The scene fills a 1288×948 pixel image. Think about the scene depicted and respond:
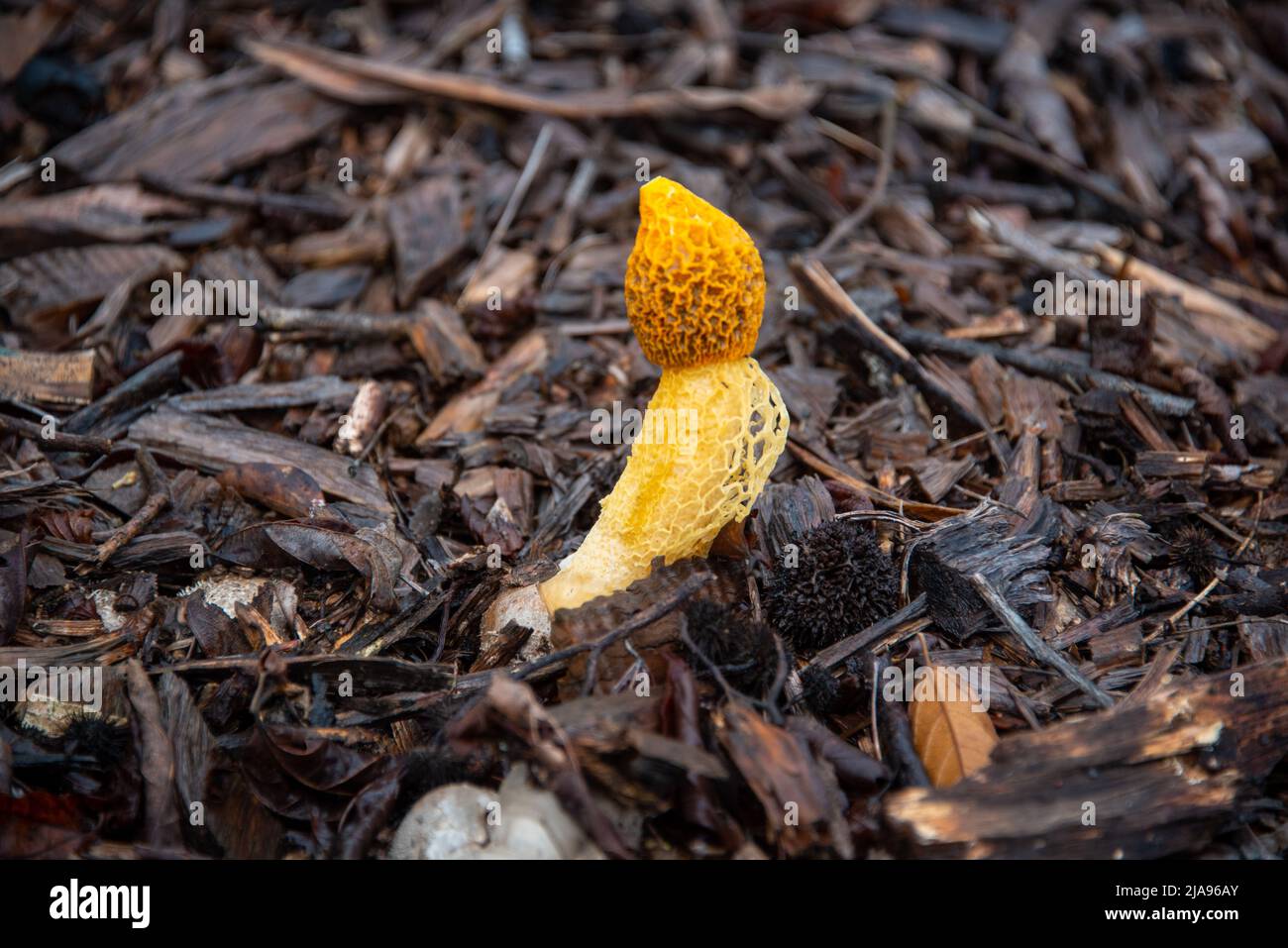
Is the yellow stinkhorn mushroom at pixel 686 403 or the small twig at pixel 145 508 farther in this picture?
the small twig at pixel 145 508

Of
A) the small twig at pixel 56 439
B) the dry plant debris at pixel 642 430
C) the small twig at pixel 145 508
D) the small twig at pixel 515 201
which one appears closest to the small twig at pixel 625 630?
the dry plant debris at pixel 642 430

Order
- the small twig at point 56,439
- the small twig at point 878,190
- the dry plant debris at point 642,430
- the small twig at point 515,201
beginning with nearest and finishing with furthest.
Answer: the dry plant debris at point 642,430 → the small twig at point 56,439 → the small twig at point 515,201 → the small twig at point 878,190

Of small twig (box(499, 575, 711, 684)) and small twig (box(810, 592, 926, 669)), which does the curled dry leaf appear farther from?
small twig (box(499, 575, 711, 684))

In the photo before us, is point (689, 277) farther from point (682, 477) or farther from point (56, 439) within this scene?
point (56, 439)

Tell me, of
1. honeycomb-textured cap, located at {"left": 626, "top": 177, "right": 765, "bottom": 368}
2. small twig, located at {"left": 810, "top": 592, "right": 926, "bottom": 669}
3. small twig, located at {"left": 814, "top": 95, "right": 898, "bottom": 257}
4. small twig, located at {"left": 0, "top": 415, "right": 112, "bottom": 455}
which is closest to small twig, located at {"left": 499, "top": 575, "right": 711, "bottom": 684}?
small twig, located at {"left": 810, "top": 592, "right": 926, "bottom": 669}

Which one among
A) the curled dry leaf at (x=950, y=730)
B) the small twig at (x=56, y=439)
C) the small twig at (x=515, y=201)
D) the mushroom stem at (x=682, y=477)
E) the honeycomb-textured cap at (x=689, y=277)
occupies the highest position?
the small twig at (x=515, y=201)

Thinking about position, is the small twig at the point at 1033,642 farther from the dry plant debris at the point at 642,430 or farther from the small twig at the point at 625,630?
the small twig at the point at 625,630

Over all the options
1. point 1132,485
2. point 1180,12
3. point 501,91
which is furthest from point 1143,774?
point 1180,12
